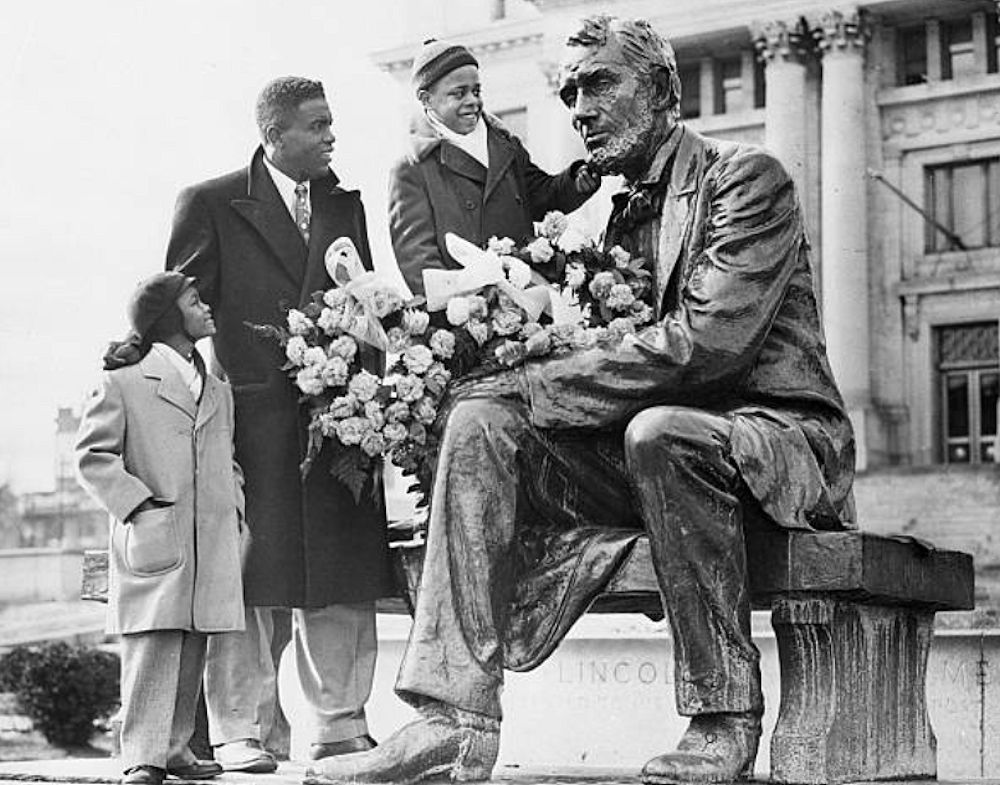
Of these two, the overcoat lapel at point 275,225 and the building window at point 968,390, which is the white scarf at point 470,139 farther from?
the building window at point 968,390

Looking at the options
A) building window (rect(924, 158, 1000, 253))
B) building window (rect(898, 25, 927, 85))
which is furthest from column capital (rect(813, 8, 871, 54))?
building window (rect(924, 158, 1000, 253))

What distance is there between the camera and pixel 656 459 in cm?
604

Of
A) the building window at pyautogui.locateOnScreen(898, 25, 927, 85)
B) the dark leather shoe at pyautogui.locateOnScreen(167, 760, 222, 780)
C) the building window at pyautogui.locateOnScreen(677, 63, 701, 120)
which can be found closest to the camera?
the dark leather shoe at pyautogui.locateOnScreen(167, 760, 222, 780)

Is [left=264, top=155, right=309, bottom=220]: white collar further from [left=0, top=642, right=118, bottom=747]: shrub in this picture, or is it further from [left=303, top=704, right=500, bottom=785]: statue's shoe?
[left=0, top=642, right=118, bottom=747]: shrub

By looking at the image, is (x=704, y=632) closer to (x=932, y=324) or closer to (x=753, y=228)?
(x=753, y=228)

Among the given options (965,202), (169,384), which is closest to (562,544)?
(169,384)

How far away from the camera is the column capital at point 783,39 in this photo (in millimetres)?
45781

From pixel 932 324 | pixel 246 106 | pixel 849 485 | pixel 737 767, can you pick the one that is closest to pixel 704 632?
pixel 737 767

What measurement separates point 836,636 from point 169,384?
2.13m

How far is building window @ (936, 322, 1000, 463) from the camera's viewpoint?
44.4 metres

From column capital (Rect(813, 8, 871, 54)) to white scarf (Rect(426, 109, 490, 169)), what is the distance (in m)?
39.0

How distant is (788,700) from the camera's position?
630 centimetres

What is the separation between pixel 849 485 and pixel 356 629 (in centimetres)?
179

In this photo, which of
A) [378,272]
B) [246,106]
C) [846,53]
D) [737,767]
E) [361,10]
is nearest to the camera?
[737,767]
